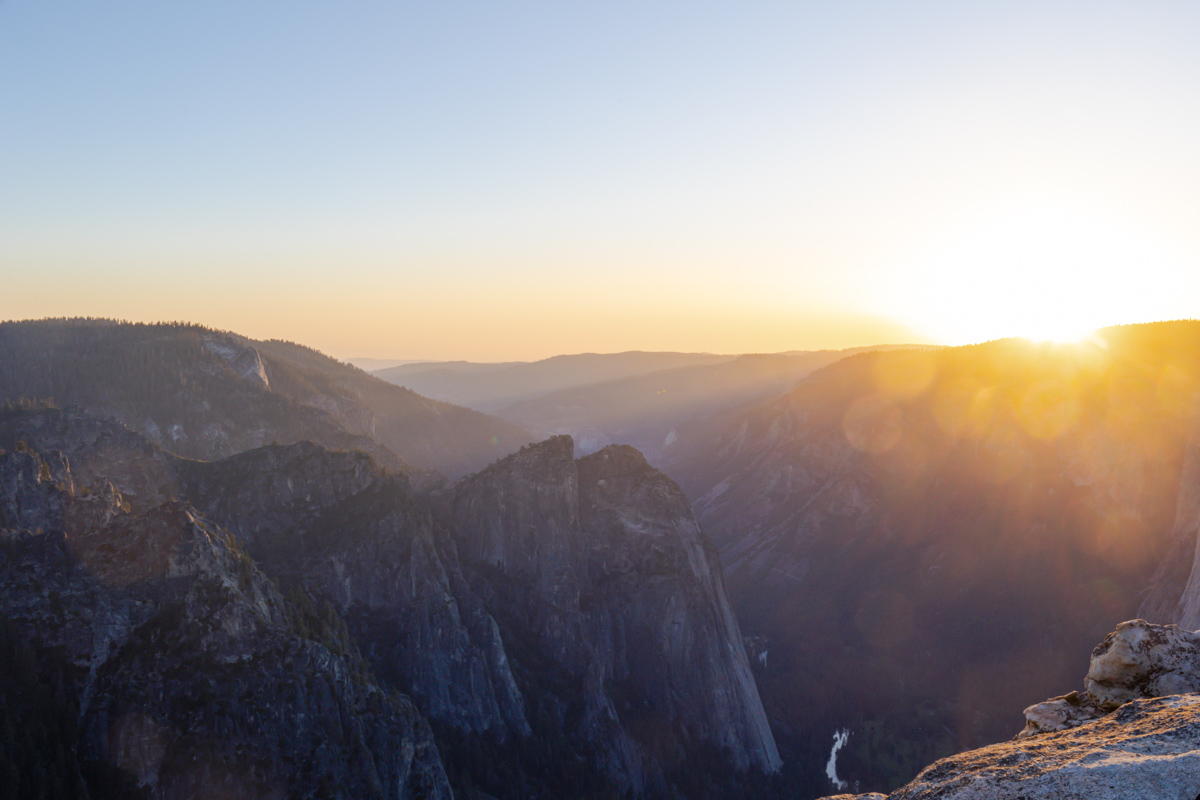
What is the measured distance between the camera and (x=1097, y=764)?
11.1 metres

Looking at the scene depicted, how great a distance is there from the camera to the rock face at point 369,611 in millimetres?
40281

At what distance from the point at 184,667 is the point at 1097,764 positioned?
145 ft

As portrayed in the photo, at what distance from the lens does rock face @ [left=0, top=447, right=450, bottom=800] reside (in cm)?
3828

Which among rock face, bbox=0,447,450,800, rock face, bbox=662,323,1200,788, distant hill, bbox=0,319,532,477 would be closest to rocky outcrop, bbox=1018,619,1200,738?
rock face, bbox=0,447,450,800


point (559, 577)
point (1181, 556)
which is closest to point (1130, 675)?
point (559, 577)

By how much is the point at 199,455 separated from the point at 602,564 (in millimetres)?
72849

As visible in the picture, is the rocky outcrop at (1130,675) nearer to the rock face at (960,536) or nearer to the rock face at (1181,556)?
the rock face at (960,536)

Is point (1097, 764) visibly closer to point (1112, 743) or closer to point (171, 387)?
point (1112, 743)

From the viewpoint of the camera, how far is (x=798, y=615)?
133625 millimetres

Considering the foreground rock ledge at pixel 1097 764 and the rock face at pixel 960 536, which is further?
the rock face at pixel 960 536

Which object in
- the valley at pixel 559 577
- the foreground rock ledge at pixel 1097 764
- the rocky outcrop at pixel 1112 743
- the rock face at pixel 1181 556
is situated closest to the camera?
the foreground rock ledge at pixel 1097 764

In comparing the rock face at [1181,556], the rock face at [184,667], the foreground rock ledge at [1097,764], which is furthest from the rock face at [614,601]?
the foreground rock ledge at [1097,764]

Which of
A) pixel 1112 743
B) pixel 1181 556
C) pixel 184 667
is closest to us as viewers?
pixel 1112 743

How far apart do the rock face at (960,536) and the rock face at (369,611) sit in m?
29.2
